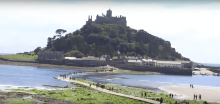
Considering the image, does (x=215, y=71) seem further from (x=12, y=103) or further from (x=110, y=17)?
(x=12, y=103)

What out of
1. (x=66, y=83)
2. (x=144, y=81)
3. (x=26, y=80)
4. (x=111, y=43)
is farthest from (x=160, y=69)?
(x=26, y=80)

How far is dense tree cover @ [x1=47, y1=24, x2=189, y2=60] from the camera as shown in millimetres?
156125

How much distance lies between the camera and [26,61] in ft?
466

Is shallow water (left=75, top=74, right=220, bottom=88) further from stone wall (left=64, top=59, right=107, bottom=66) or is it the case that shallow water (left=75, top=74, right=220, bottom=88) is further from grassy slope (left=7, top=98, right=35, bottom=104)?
stone wall (left=64, top=59, right=107, bottom=66)

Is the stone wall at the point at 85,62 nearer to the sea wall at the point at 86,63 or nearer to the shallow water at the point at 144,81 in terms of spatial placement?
the sea wall at the point at 86,63

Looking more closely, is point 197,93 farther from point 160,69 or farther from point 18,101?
point 160,69

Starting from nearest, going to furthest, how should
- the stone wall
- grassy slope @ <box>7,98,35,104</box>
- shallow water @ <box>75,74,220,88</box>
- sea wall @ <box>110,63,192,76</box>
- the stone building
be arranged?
grassy slope @ <box>7,98,35,104</box>
shallow water @ <box>75,74,220,88</box>
sea wall @ <box>110,63,192,76</box>
the stone wall
the stone building

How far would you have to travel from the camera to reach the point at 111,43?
527ft

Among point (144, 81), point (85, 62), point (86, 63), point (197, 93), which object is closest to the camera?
point (197, 93)

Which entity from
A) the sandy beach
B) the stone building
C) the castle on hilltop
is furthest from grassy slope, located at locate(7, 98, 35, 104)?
the castle on hilltop

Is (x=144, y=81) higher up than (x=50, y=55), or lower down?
lower down

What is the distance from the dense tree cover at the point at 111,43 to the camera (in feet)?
512

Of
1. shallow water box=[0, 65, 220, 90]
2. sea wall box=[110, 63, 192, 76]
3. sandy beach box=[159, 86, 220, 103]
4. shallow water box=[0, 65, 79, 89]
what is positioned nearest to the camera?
sandy beach box=[159, 86, 220, 103]

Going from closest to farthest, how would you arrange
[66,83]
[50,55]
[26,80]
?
1. [66,83]
2. [26,80]
3. [50,55]
